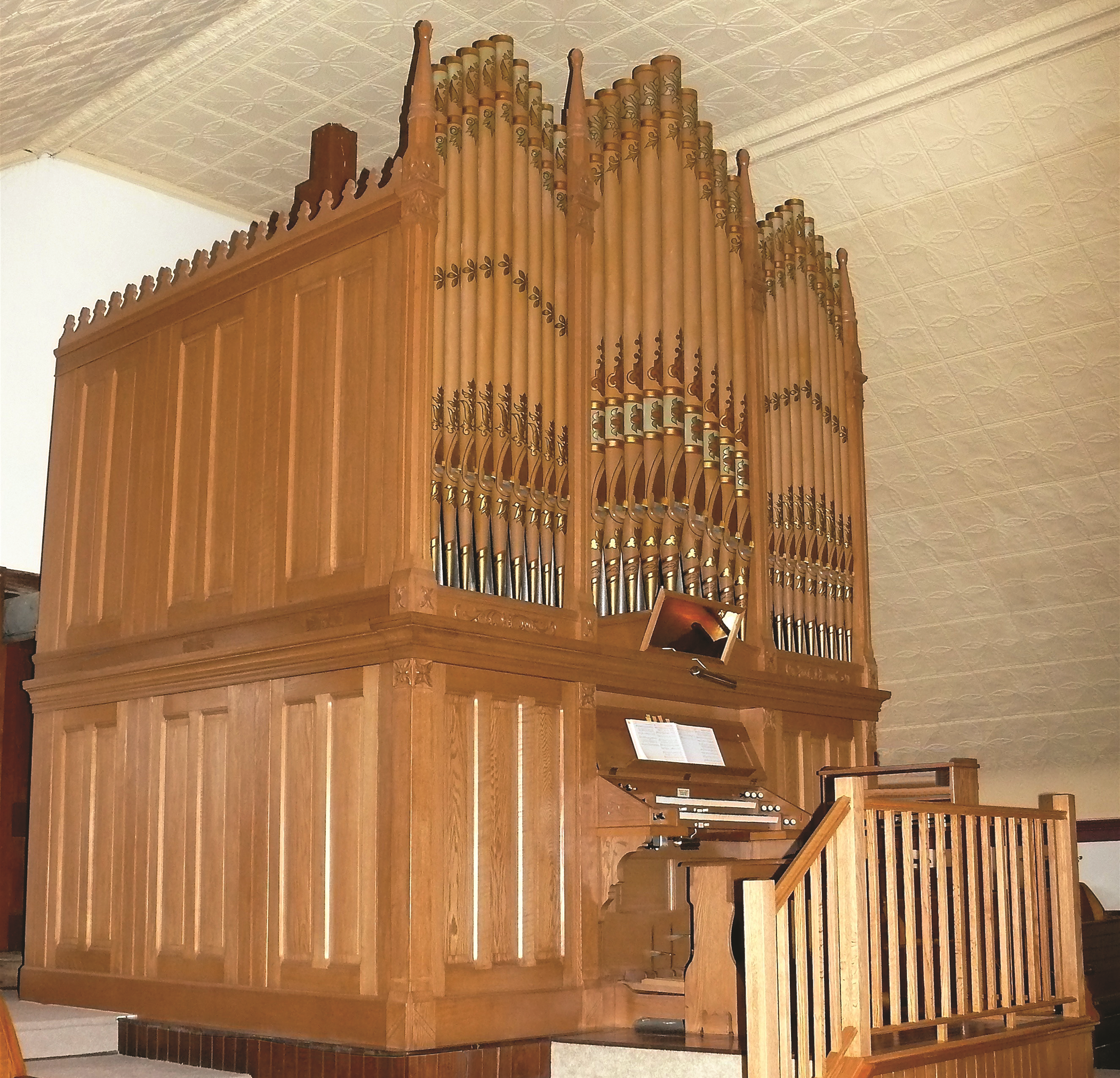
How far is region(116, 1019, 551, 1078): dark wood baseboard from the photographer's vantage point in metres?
5.72

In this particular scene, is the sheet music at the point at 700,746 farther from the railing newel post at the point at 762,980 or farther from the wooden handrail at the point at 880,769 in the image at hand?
the railing newel post at the point at 762,980

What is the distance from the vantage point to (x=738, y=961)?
615 cm

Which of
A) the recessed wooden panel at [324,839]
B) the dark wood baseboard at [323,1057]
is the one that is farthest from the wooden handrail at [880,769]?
the recessed wooden panel at [324,839]

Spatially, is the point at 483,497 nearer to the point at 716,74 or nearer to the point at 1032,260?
the point at 716,74

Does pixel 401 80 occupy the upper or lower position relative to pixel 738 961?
upper

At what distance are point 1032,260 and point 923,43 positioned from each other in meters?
1.54

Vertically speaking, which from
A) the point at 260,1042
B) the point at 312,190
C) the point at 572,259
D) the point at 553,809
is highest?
the point at 312,190

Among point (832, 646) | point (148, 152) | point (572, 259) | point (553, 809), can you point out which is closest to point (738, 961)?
point (553, 809)

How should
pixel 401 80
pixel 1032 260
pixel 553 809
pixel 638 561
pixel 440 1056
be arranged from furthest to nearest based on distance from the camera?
1. pixel 1032 260
2. pixel 401 80
3. pixel 638 561
4. pixel 553 809
5. pixel 440 1056

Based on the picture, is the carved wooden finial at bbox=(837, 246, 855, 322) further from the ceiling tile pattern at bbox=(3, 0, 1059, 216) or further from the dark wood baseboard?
the dark wood baseboard

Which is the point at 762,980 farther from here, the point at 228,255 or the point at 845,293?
the point at 845,293

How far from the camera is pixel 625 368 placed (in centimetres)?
722

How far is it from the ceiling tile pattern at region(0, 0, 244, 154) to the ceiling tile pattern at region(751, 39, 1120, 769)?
11.9 feet

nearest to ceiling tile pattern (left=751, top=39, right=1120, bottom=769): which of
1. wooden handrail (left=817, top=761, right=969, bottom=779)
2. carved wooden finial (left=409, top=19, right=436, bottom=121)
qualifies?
wooden handrail (left=817, top=761, right=969, bottom=779)
